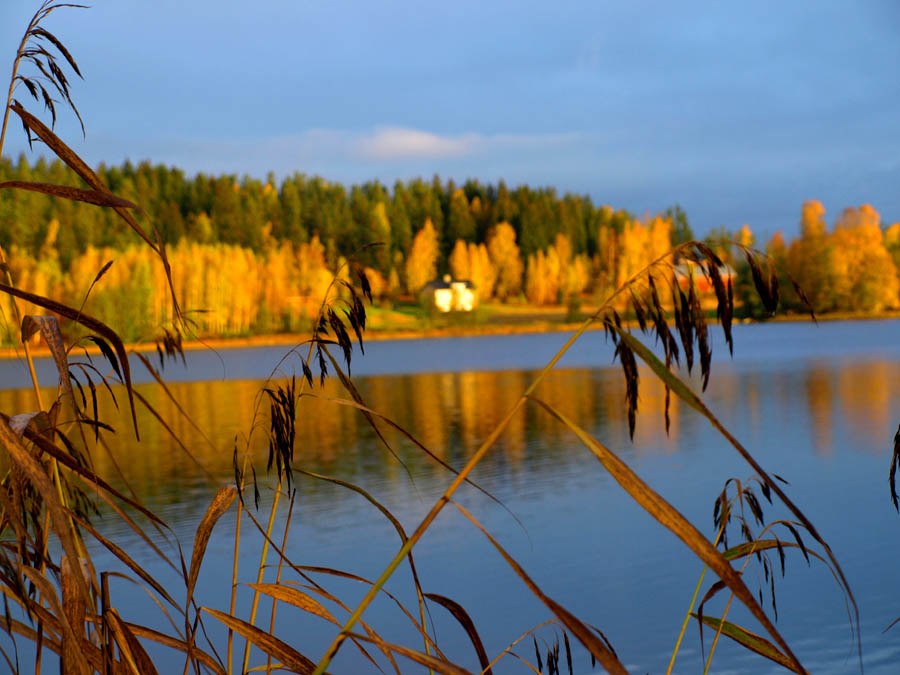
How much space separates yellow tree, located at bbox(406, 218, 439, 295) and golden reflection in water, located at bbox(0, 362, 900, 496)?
67.4m

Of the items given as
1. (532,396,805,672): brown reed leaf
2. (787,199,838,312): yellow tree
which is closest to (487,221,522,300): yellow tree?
(787,199,838,312): yellow tree

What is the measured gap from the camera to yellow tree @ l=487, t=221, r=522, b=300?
96688mm

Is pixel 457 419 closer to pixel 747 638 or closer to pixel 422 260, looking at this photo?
pixel 747 638

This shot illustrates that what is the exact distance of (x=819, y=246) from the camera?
Result: 69125 mm

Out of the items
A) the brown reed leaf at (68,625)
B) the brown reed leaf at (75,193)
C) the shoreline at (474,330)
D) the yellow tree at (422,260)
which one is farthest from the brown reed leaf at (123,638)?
the yellow tree at (422,260)

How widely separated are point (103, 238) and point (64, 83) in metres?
83.1

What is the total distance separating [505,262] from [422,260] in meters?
8.51

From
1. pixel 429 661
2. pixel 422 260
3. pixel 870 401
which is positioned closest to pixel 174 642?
pixel 429 661

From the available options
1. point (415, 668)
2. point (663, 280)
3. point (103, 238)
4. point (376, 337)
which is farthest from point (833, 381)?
point (103, 238)

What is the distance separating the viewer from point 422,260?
94.2 meters

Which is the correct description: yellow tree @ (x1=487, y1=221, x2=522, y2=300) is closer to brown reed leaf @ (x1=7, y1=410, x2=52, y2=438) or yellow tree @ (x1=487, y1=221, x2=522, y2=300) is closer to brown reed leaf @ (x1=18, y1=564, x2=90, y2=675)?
brown reed leaf @ (x1=7, y1=410, x2=52, y2=438)

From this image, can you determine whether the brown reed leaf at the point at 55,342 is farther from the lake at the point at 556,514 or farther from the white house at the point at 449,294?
the white house at the point at 449,294

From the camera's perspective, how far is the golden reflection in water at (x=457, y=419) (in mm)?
11891

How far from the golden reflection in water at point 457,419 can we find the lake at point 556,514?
79 millimetres
